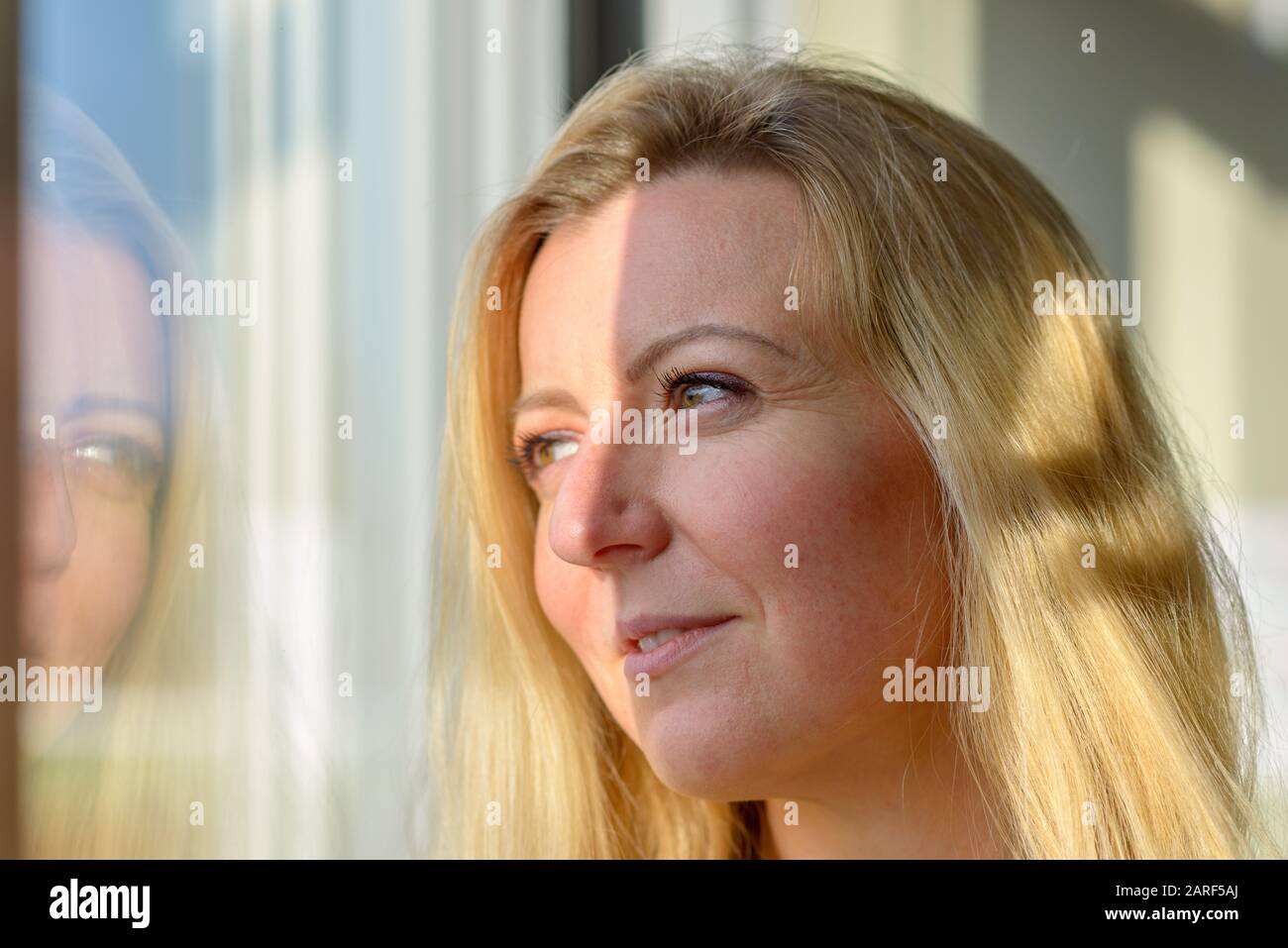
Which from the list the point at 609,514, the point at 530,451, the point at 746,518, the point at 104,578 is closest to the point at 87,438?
the point at 104,578

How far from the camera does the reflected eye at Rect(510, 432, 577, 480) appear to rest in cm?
129

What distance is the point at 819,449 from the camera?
3.45ft

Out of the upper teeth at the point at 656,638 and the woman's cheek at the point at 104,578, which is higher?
the woman's cheek at the point at 104,578

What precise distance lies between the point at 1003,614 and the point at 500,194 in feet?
3.47

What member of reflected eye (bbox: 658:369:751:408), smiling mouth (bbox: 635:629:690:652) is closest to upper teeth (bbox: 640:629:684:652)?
smiling mouth (bbox: 635:629:690:652)

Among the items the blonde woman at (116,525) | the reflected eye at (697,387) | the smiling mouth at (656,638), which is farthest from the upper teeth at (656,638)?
the blonde woman at (116,525)

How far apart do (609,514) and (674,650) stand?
155mm

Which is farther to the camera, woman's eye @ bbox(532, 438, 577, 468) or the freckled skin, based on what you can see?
woman's eye @ bbox(532, 438, 577, 468)

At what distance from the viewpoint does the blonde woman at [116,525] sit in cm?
117

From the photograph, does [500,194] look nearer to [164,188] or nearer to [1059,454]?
[164,188]

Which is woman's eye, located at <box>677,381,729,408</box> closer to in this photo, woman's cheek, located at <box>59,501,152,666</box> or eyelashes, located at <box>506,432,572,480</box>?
eyelashes, located at <box>506,432,572,480</box>

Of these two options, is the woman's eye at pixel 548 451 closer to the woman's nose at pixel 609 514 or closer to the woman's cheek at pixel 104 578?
the woman's nose at pixel 609 514

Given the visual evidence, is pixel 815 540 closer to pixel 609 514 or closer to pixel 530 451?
pixel 609 514

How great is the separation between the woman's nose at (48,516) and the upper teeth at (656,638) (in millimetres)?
638
